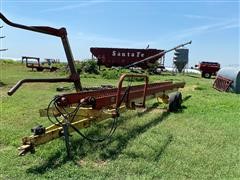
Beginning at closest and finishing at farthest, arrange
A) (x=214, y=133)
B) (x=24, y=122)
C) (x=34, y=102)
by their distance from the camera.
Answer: (x=214, y=133) → (x=24, y=122) → (x=34, y=102)

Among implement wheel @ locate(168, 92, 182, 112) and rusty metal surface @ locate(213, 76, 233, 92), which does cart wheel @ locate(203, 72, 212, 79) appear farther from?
implement wheel @ locate(168, 92, 182, 112)

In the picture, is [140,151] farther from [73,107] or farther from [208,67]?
[208,67]

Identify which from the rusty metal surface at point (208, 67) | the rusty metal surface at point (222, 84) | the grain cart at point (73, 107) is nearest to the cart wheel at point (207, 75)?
the rusty metal surface at point (208, 67)

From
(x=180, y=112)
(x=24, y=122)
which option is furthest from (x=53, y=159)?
(x=180, y=112)

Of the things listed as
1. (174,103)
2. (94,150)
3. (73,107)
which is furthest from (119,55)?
(94,150)

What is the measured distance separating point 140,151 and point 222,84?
444 inches

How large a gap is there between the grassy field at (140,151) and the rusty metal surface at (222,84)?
23.6 feet

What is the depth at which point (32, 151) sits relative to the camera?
496 cm

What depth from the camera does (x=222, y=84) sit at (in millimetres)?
16156

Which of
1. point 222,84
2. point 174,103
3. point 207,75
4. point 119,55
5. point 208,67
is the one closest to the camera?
point 174,103

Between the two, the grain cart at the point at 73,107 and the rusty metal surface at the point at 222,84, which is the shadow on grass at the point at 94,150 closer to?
the grain cart at the point at 73,107

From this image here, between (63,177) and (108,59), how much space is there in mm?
28442

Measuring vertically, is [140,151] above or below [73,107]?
below

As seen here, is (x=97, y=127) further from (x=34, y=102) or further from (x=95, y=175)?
(x=34, y=102)
